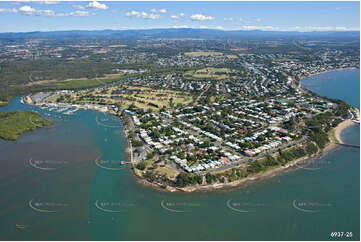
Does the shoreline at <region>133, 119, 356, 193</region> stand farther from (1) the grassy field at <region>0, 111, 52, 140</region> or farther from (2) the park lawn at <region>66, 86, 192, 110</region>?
(2) the park lawn at <region>66, 86, 192, 110</region>

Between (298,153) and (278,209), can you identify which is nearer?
(278,209)

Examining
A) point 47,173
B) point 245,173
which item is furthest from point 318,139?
point 47,173

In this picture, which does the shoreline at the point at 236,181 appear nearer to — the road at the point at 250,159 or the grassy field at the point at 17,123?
the road at the point at 250,159

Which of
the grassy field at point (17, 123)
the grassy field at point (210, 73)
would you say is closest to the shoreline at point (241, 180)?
the grassy field at point (17, 123)

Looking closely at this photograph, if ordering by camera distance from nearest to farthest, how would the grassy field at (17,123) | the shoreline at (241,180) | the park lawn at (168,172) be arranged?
the shoreline at (241,180)
the park lawn at (168,172)
the grassy field at (17,123)

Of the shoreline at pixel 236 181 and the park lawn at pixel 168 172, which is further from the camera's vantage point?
the park lawn at pixel 168 172

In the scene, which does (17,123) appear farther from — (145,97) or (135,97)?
(145,97)

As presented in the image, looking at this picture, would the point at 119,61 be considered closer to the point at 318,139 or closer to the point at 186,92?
the point at 186,92

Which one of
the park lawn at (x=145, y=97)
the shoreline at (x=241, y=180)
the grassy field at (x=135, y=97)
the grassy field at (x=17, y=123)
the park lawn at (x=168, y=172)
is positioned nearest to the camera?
the shoreline at (x=241, y=180)

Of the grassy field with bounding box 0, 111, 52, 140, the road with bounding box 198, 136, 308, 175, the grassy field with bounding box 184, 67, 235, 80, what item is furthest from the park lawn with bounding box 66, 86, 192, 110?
the road with bounding box 198, 136, 308, 175
